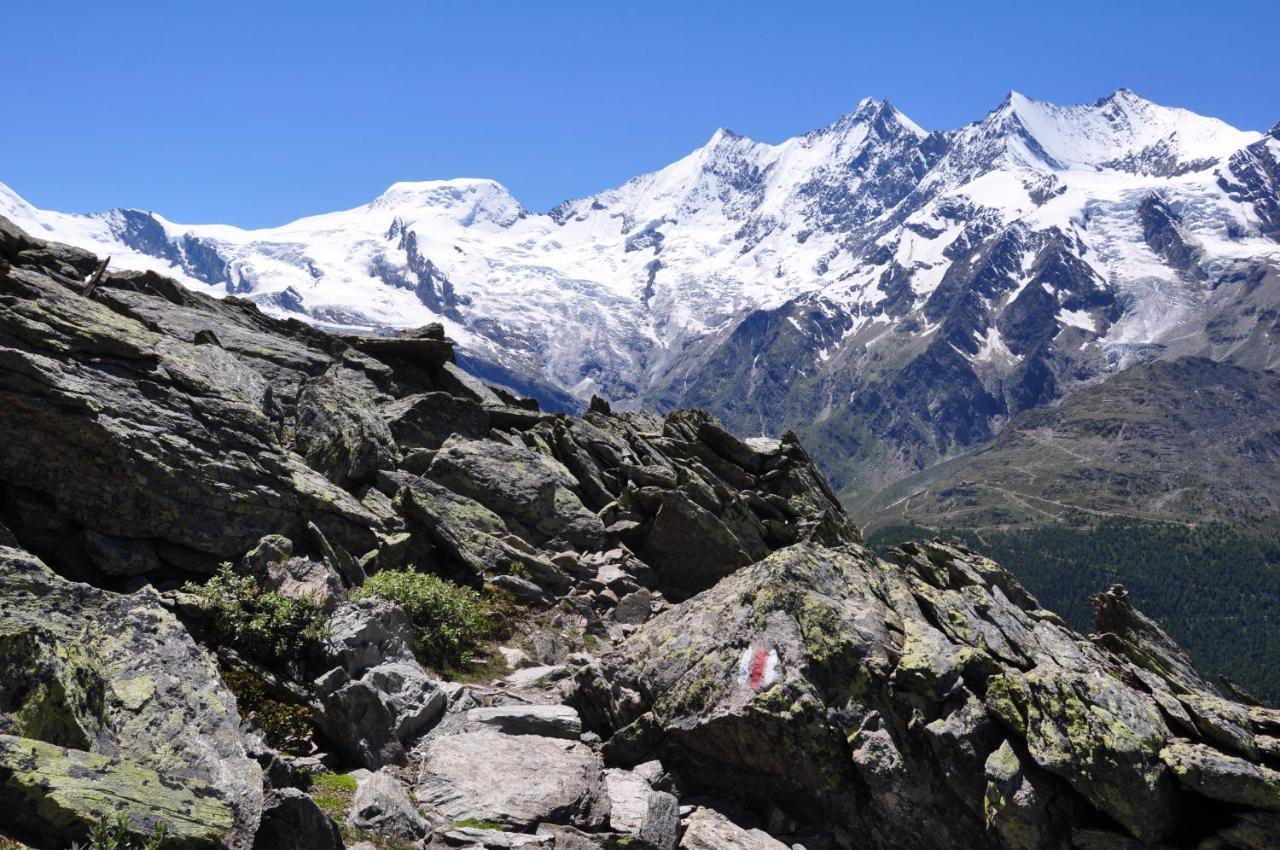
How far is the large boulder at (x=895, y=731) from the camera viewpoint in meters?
18.5

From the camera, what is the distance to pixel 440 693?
20.2m

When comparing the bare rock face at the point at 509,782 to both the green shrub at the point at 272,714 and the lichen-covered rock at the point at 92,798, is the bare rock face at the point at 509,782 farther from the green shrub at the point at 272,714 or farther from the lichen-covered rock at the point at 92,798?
the lichen-covered rock at the point at 92,798

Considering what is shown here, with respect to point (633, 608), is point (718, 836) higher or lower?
lower

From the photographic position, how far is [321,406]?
34.6 metres

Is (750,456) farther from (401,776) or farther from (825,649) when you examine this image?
(401,776)

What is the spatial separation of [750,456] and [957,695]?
30.9 metres

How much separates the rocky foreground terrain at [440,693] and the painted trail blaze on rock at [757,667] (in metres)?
0.07

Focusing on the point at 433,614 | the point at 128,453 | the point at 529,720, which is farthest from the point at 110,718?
the point at 433,614

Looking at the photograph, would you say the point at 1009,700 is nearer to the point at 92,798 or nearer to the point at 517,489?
the point at 92,798

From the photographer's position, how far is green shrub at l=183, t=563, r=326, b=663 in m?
19.7

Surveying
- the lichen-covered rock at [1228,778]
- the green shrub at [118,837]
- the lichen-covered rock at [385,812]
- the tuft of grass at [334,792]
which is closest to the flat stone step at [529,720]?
the tuft of grass at [334,792]

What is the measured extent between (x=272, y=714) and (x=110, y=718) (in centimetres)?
439

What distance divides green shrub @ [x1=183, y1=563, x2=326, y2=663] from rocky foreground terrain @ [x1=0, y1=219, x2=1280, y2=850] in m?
0.08

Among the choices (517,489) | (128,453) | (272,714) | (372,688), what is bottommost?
(272,714)
